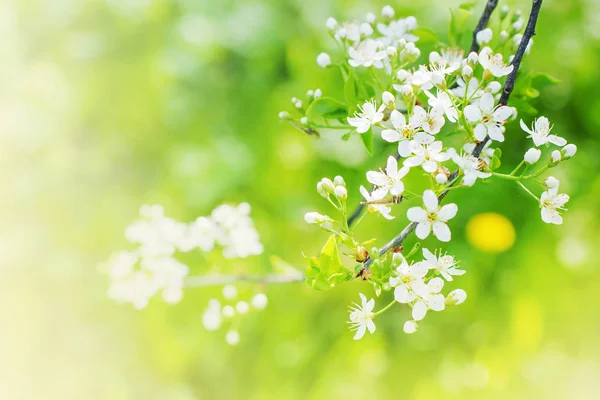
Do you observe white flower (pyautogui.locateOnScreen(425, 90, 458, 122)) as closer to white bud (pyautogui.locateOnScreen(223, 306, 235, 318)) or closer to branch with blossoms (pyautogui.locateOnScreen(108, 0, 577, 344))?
branch with blossoms (pyautogui.locateOnScreen(108, 0, 577, 344))

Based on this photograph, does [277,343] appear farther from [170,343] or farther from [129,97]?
[129,97]

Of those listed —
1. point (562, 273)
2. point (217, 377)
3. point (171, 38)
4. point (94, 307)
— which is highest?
point (171, 38)

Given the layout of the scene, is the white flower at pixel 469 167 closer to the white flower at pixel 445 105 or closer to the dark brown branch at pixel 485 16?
the white flower at pixel 445 105

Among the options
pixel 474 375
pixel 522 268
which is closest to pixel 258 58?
pixel 522 268

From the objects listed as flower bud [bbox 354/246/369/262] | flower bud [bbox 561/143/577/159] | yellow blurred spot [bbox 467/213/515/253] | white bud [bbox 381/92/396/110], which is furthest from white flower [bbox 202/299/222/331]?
yellow blurred spot [bbox 467/213/515/253]

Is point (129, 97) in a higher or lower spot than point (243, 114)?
higher

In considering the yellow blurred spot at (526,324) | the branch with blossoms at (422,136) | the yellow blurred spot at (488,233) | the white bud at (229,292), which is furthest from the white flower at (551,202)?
the yellow blurred spot at (526,324)
